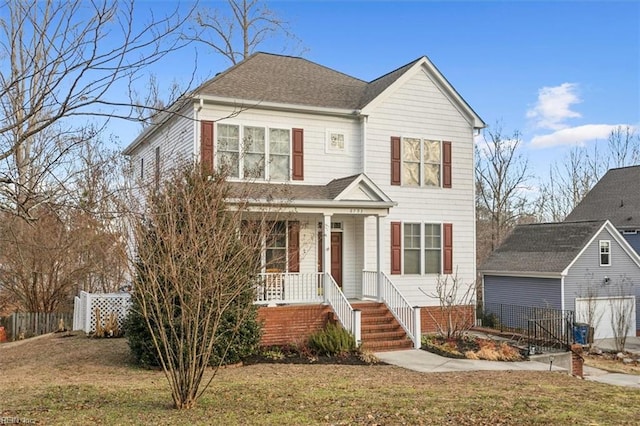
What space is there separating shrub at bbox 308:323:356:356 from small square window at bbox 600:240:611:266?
14.8 m

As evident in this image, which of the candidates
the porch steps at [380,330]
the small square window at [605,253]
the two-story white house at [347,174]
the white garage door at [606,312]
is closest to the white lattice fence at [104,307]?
the two-story white house at [347,174]

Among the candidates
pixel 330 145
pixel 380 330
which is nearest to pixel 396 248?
pixel 380 330

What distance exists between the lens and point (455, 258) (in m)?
18.2

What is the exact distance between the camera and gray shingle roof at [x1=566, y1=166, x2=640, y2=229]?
29.8m

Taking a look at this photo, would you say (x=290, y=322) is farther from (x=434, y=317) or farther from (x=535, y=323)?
(x=535, y=323)

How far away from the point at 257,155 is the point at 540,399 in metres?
10.0

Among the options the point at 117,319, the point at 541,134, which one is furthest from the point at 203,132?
the point at 541,134

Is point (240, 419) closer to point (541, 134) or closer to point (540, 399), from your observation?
point (540, 399)

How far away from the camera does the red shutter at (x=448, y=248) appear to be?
1795 cm

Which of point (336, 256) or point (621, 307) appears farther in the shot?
point (621, 307)

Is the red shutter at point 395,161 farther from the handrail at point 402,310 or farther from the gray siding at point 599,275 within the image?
the gray siding at point 599,275

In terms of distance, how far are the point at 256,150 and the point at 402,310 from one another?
5984 mm

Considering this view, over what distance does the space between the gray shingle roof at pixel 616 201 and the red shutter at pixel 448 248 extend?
52.8ft

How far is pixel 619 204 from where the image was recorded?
3091 cm
